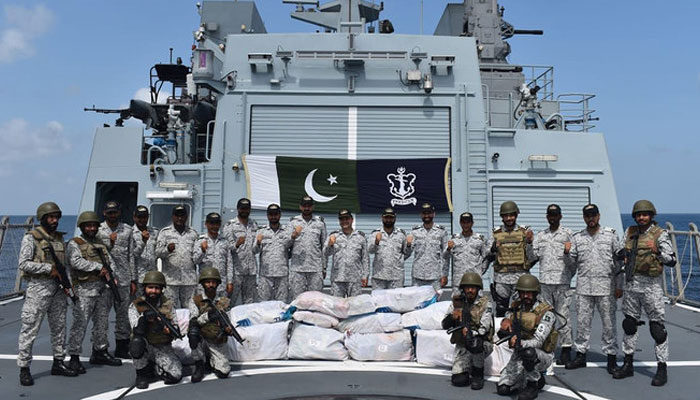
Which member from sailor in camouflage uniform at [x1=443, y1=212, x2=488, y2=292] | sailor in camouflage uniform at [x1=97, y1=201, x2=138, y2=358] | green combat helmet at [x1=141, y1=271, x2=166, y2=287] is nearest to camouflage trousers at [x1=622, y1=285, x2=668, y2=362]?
sailor in camouflage uniform at [x1=443, y1=212, x2=488, y2=292]

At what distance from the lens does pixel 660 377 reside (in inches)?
198

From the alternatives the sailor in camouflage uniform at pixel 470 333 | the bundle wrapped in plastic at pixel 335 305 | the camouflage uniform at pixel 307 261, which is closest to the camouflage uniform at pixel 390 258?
the camouflage uniform at pixel 307 261

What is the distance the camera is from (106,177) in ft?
29.7

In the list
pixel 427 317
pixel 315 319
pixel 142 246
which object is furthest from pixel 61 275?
pixel 427 317

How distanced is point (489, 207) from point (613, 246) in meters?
3.30

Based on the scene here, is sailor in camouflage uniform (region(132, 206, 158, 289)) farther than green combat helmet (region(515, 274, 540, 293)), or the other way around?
sailor in camouflage uniform (region(132, 206, 158, 289))

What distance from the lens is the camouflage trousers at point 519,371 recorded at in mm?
4680

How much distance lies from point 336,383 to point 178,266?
2312 millimetres

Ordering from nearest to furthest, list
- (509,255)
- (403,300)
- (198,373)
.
A: (198,373), (509,255), (403,300)

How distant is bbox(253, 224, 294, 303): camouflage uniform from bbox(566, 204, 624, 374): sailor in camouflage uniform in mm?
3367

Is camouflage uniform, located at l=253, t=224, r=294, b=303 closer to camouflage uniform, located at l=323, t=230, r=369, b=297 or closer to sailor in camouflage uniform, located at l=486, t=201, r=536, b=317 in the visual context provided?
camouflage uniform, located at l=323, t=230, r=369, b=297

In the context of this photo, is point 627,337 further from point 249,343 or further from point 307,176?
point 307,176

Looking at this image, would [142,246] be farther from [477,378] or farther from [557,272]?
[557,272]

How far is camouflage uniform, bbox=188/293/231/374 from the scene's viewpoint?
5.13 meters
